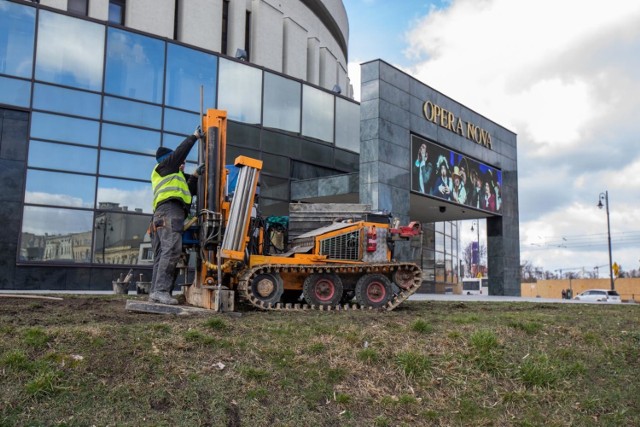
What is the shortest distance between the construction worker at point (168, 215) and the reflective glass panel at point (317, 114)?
1651 cm

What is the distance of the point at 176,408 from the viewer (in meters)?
4.43

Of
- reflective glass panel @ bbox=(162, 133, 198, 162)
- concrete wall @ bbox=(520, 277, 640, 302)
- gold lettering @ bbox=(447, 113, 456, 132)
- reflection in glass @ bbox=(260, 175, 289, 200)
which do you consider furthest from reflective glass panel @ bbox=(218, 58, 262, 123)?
concrete wall @ bbox=(520, 277, 640, 302)

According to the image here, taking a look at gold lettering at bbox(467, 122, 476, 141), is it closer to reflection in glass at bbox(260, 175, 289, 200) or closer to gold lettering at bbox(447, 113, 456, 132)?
gold lettering at bbox(447, 113, 456, 132)

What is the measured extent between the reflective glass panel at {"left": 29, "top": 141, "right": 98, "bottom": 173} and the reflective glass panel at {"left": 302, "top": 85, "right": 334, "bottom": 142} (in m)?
9.13

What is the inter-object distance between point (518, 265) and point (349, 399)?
88.7 ft

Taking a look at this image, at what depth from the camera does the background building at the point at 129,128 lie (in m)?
18.4

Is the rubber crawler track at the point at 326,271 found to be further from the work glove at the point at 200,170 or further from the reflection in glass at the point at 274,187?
the reflection in glass at the point at 274,187

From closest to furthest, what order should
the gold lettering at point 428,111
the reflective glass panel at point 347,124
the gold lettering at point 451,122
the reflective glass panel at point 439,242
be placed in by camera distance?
the gold lettering at point 428,111 → the gold lettering at point 451,122 → the reflective glass panel at point 347,124 → the reflective glass panel at point 439,242

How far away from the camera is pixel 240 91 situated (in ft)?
75.6

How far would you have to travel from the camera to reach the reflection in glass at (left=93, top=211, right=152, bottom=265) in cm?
1939

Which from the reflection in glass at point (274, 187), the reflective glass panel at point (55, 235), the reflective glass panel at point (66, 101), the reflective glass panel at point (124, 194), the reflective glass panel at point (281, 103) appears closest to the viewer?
the reflective glass panel at point (55, 235)

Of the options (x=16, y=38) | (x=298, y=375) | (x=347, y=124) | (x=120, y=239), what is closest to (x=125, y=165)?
(x=120, y=239)

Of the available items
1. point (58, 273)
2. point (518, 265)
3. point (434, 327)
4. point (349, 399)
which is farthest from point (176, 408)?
point (518, 265)

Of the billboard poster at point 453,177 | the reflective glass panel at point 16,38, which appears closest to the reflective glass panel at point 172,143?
the reflective glass panel at point 16,38
